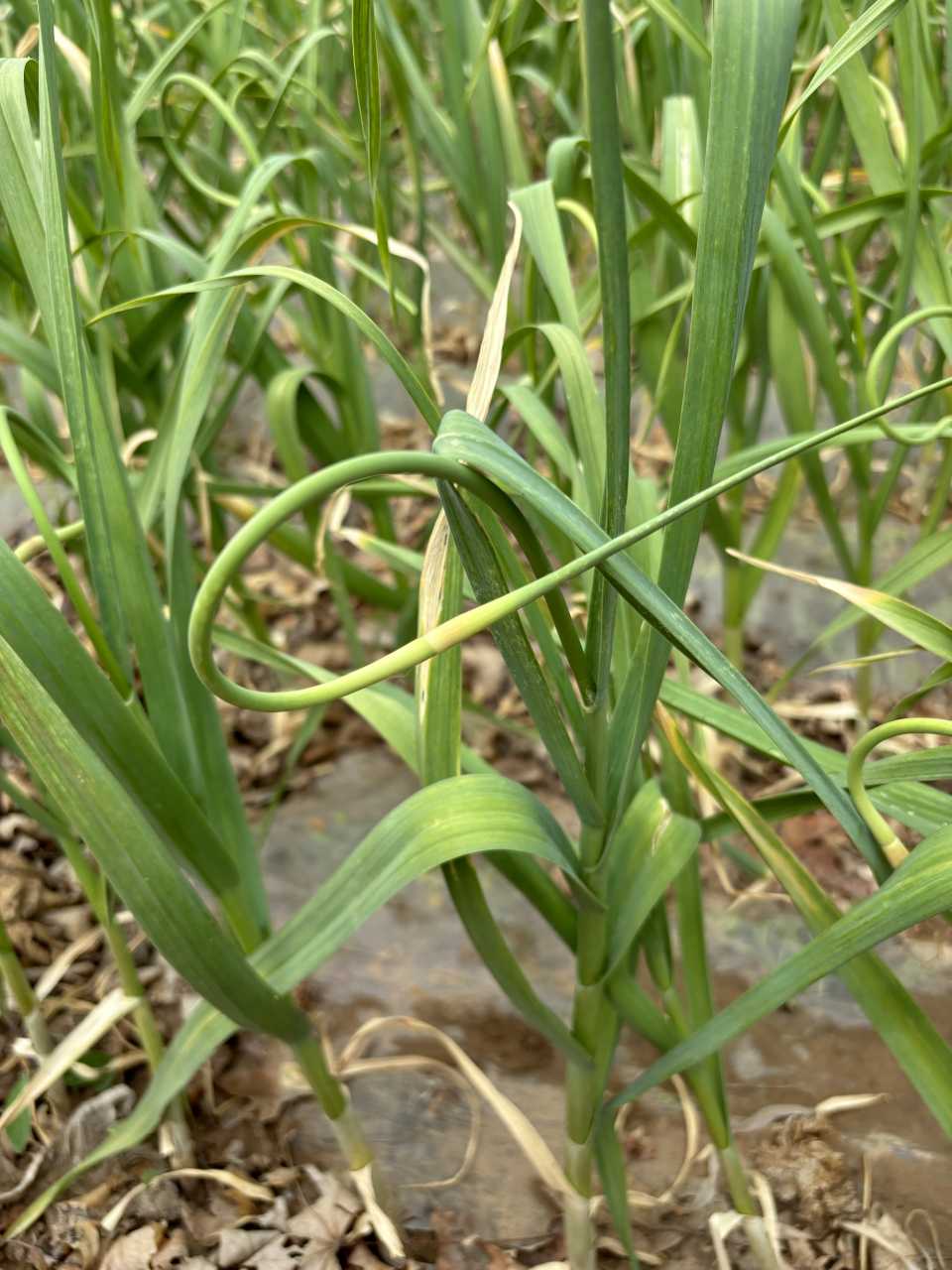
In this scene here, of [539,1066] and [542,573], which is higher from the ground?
[542,573]

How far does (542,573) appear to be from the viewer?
0.46 m

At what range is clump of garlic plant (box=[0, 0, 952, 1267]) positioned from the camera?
378 mm

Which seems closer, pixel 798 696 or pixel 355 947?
pixel 355 947

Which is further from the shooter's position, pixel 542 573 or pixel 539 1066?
pixel 539 1066

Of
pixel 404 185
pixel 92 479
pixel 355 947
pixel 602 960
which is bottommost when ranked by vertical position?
pixel 355 947

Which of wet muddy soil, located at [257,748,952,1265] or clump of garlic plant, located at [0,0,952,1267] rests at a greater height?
clump of garlic plant, located at [0,0,952,1267]

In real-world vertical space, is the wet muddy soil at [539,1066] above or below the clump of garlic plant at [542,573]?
below

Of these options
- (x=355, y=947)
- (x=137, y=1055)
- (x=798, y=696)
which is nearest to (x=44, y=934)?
(x=137, y=1055)

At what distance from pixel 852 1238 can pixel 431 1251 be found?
33 cm

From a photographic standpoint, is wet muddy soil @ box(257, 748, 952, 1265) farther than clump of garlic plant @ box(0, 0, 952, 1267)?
Yes

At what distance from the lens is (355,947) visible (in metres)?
0.97

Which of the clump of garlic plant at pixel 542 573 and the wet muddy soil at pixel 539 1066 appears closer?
the clump of garlic plant at pixel 542 573

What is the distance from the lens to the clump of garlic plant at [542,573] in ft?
1.24

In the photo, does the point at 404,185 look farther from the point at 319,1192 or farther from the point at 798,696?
the point at 319,1192
